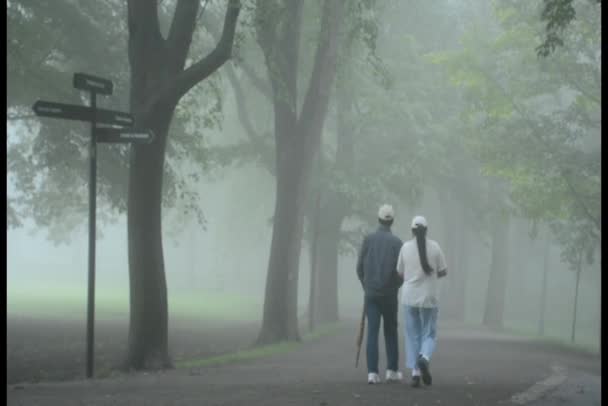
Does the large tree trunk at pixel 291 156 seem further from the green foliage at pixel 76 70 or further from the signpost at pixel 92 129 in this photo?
the signpost at pixel 92 129

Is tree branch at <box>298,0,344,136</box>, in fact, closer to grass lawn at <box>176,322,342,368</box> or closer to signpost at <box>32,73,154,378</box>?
grass lawn at <box>176,322,342,368</box>

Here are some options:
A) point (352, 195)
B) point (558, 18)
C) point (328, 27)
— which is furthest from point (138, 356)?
point (352, 195)

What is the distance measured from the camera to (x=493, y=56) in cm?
2791

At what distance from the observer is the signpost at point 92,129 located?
11.2m

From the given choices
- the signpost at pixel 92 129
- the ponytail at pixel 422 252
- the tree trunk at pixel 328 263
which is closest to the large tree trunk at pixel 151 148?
the signpost at pixel 92 129

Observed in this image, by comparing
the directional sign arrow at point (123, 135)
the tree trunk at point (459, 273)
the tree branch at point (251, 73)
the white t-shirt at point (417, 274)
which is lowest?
the tree trunk at point (459, 273)

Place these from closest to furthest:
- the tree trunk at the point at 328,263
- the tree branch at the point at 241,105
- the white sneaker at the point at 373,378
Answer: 1. the white sneaker at the point at 373,378
2. the tree branch at the point at 241,105
3. the tree trunk at the point at 328,263

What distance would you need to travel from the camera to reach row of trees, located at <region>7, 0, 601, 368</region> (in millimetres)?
13477

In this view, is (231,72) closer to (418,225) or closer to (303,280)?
(418,225)

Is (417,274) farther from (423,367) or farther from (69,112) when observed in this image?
(69,112)

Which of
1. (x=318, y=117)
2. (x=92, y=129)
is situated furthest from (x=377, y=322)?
(x=318, y=117)

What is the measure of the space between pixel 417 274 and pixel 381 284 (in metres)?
0.41

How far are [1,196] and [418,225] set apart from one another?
5.29 meters

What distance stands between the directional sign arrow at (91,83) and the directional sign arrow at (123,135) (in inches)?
18.6
